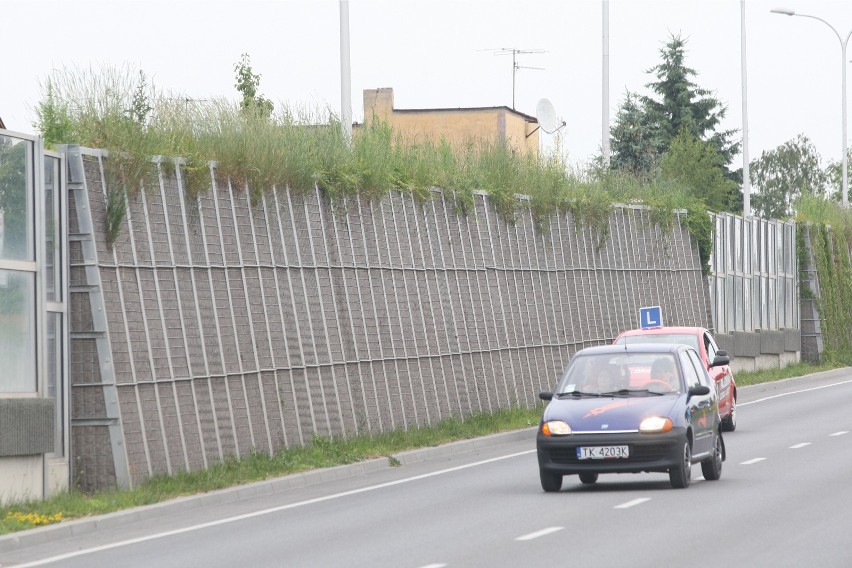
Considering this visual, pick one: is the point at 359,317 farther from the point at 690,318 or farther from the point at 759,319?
the point at 759,319

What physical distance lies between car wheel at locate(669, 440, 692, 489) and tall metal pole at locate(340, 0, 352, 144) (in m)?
9.69

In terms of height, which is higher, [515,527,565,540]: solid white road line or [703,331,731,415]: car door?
[703,331,731,415]: car door

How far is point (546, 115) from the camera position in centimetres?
4772

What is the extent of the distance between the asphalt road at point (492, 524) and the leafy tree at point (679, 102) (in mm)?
62806

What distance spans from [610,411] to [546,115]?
1218 inches

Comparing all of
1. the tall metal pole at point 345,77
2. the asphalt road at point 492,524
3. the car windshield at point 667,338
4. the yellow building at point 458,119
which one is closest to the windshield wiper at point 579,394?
the asphalt road at point 492,524

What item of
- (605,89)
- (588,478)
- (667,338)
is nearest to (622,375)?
(588,478)

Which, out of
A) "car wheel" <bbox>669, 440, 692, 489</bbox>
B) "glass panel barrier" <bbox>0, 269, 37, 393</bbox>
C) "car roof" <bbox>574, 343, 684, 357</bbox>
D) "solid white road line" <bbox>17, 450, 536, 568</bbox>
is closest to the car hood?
"car wheel" <bbox>669, 440, 692, 489</bbox>

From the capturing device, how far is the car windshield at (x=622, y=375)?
1819cm

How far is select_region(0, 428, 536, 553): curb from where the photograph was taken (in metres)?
14.6

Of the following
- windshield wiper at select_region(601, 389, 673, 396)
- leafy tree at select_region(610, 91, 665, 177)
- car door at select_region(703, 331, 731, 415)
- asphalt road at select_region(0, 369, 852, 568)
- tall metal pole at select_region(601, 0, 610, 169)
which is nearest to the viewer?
asphalt road at select_region(0, 369, 852, 568)

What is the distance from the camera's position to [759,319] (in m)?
49.6

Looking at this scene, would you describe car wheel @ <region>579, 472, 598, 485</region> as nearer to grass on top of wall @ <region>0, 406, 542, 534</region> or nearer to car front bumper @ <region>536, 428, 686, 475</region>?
car front bumper @ <region>536, 428, 686, 475</region>

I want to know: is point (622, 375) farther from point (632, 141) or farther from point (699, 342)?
point (632, 141)
